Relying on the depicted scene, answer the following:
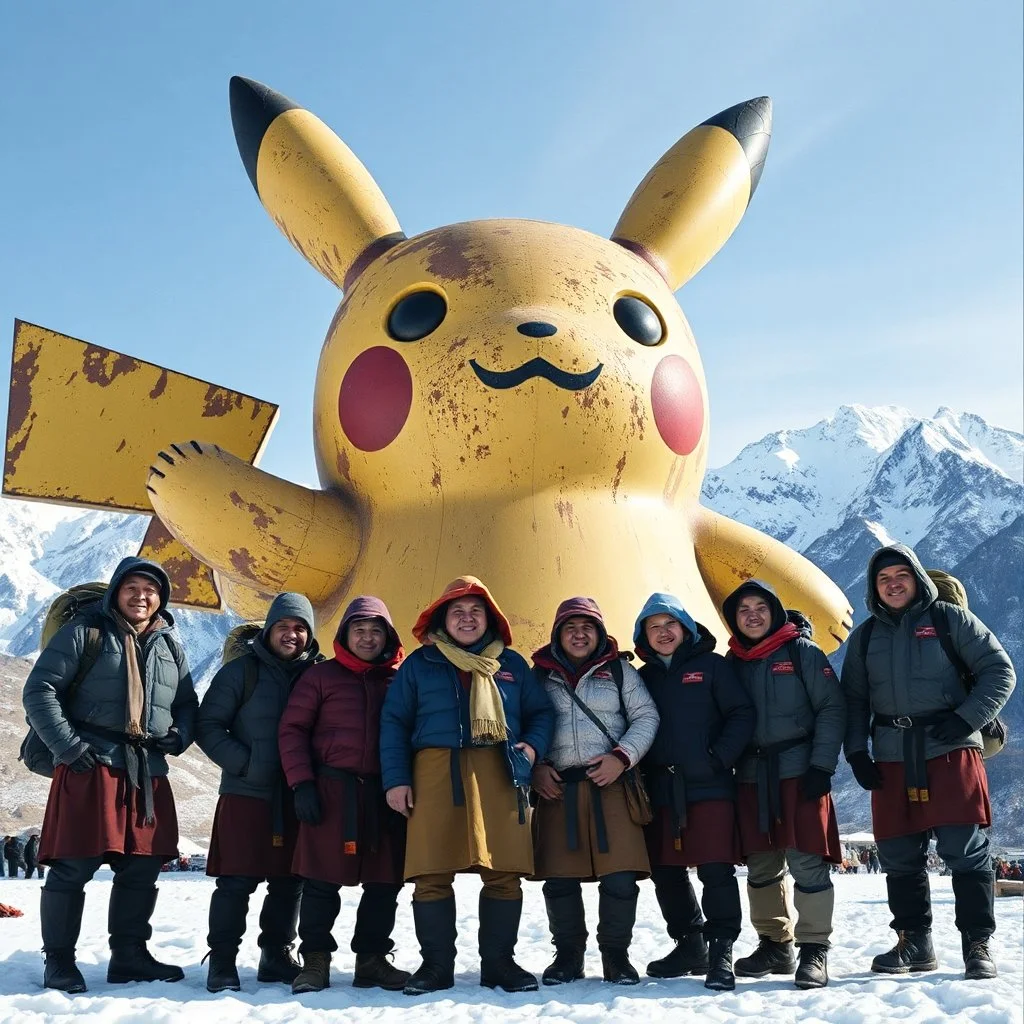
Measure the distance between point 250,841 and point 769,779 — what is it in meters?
1.68

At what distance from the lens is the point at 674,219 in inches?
264

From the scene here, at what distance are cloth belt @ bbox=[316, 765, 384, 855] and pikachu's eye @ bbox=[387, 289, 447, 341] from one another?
2.60m

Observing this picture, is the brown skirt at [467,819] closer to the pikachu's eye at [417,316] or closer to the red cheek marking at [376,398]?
the red cheek marking at [376,398]

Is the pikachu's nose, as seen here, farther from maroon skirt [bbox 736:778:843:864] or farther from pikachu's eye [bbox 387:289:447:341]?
maroon skirt [bbox 736:778:843:864]

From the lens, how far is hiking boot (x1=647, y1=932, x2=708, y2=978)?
3.93 meters

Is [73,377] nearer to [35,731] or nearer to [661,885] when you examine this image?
[35,731]

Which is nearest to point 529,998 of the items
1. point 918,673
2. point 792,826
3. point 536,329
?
point 792,826

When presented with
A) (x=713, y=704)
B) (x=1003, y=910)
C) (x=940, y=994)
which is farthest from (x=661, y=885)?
(x=1003, y=910)

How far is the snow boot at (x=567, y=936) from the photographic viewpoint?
12.4 feet

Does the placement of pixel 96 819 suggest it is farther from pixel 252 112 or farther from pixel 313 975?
pixel 252 112

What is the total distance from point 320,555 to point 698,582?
1.87 meters

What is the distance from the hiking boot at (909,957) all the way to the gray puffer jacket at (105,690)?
237cm

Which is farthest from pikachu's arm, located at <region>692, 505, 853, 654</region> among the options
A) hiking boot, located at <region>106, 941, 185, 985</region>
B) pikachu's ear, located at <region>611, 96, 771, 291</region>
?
hiking boot, located at <region>106, 941, 185, 985</region>

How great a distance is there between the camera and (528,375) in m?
5.54
